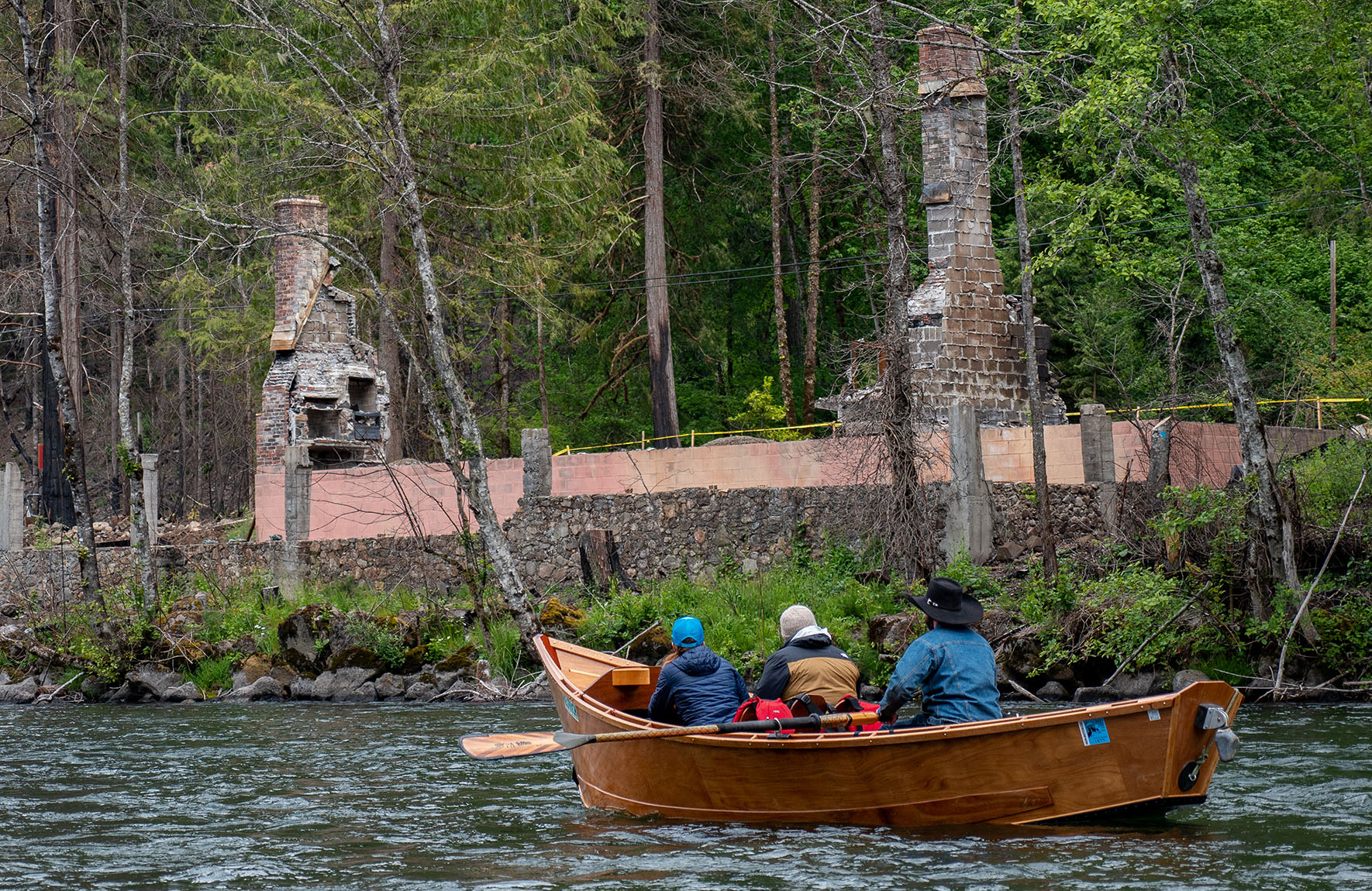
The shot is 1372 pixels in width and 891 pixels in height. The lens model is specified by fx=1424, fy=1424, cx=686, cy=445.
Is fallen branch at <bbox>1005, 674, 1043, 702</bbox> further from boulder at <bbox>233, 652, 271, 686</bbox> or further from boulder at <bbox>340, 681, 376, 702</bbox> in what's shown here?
boulder at <bbox>233, 652, 271, 686</bbox>

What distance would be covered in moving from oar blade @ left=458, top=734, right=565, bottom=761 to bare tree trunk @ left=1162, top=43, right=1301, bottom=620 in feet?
27.7

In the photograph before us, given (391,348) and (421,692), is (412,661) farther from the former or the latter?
(391,348)

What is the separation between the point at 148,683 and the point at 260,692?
1.91 metres

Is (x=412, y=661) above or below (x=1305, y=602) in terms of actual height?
below

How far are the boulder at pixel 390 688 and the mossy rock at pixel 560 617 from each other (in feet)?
6.99

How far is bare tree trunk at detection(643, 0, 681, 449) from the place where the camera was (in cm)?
3045

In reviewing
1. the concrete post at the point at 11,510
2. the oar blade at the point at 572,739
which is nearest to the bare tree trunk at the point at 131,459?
the concrete post at the point at 11,510

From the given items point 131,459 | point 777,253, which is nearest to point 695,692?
point 131,459

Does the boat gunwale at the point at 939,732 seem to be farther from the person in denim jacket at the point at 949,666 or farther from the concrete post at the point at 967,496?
the concrete post at the point at 967,496

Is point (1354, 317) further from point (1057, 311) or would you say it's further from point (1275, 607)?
point (1275, 607)

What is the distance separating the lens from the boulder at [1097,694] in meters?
15.7

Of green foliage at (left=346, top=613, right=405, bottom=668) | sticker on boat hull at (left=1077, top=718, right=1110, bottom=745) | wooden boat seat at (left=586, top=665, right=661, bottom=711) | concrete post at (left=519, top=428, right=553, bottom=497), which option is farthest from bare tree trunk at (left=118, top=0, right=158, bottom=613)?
sticker on boat hull at (left=1077, top=718, right=1110, bottom=745)

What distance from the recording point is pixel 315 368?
2825cm

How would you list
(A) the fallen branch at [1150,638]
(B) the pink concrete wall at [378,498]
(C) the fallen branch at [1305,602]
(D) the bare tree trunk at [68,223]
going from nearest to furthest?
(C) the fallen branch at [1305,602] → (A) the fallen branch at [1150,638] → (B) the pink concrete wall at [378,498] → (D) the bare tree trunk at [68,223]
